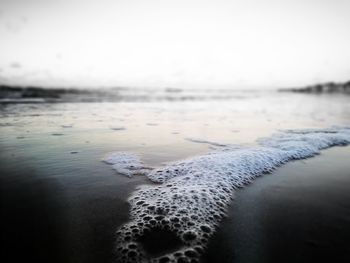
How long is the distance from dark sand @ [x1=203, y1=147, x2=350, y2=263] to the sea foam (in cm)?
16

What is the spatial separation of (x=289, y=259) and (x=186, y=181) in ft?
5.19

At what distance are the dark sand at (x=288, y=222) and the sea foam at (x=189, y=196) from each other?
0.16 metres

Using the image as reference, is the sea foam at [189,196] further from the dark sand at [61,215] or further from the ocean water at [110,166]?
the dark sand at [61,215]

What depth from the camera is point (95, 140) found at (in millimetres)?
5344

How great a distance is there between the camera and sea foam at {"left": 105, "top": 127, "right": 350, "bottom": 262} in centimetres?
186

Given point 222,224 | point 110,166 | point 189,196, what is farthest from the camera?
point 110,166

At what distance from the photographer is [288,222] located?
2207mm

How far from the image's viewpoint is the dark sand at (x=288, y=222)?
179 centimetres

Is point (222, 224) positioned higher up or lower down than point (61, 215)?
lower down

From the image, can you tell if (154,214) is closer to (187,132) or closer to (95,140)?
(95,140)

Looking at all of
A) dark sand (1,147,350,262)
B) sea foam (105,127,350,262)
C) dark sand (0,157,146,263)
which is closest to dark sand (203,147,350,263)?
dark sand (1,147,350,262)

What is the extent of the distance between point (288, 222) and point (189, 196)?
38.8 inches

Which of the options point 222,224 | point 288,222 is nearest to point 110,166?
point 222,224

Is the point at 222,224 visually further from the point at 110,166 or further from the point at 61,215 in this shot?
the point at 110,166
